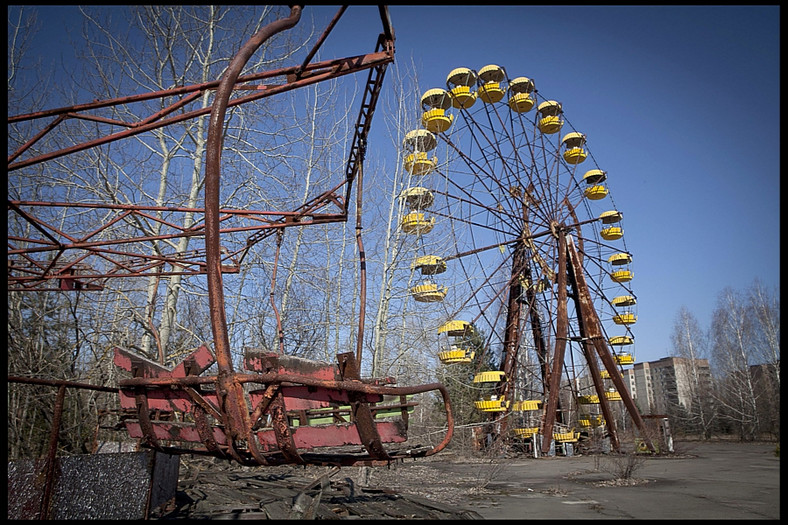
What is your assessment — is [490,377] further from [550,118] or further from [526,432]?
[550,118]

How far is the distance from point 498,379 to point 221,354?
15.3 m

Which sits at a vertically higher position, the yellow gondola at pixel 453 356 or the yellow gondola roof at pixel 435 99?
the yellow gondola roof at pixel 435 99

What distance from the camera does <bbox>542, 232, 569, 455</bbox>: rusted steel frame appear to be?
1652 centimetres

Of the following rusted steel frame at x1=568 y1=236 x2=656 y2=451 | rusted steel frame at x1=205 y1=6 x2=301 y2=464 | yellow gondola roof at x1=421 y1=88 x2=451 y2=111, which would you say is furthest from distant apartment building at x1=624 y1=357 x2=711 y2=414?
rusted steel frame at x1=205 y1=6 x2=301 y2=464

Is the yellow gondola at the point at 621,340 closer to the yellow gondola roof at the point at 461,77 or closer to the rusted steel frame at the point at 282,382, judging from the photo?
the yellow gondola roof at the point at 461,77

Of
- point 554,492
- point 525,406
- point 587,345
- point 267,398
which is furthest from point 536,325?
point 267,398

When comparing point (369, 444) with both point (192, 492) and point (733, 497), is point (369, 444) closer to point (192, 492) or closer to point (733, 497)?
point (192, 492)

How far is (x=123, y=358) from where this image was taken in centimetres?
369

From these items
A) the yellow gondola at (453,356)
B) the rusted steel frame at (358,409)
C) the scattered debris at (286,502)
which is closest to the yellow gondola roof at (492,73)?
the yellow gondola at (453,356)

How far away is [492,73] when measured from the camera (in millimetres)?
19297

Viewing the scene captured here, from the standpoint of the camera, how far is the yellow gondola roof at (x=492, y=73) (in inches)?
755

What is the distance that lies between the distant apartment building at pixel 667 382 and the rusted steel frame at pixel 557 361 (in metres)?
18.8

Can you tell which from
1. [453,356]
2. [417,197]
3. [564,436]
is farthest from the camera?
[564,436]

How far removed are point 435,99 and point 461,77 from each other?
2090 millimetres
